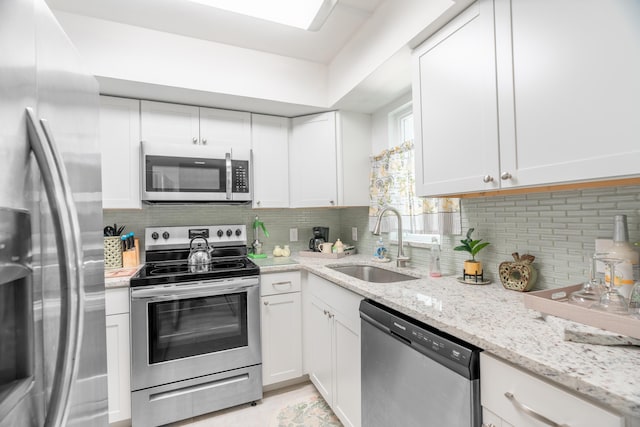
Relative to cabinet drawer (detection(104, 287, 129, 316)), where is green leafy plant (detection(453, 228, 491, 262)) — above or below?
above

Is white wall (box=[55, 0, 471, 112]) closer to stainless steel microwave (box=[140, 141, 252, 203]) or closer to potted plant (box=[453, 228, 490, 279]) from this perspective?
stainless steel microwave (box=[140, 141, 252, 203])

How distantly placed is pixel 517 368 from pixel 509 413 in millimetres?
131

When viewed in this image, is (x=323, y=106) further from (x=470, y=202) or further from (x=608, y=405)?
(x=608, y=405)

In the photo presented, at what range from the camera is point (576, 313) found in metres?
0.91

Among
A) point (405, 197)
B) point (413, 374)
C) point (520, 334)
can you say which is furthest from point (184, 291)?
point (520, 334)

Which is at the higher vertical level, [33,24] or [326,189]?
[33,24]

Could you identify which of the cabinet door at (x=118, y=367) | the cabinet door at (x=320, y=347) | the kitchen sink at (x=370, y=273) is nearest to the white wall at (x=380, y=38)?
the kitchen sink at (x=370, y=273)

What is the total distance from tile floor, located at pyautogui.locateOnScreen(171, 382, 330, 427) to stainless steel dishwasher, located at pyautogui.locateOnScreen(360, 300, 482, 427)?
0.79m

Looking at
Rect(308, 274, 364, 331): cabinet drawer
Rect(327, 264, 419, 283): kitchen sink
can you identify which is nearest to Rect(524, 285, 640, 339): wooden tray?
Rect(308, 274, 364, 331): cabinet drawer

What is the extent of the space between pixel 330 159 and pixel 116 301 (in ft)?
5.83

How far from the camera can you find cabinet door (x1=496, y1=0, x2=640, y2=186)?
81cm

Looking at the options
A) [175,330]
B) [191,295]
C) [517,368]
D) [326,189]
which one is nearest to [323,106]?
[326,189]

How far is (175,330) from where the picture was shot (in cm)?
186

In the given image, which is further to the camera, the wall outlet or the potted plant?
the potted plant
